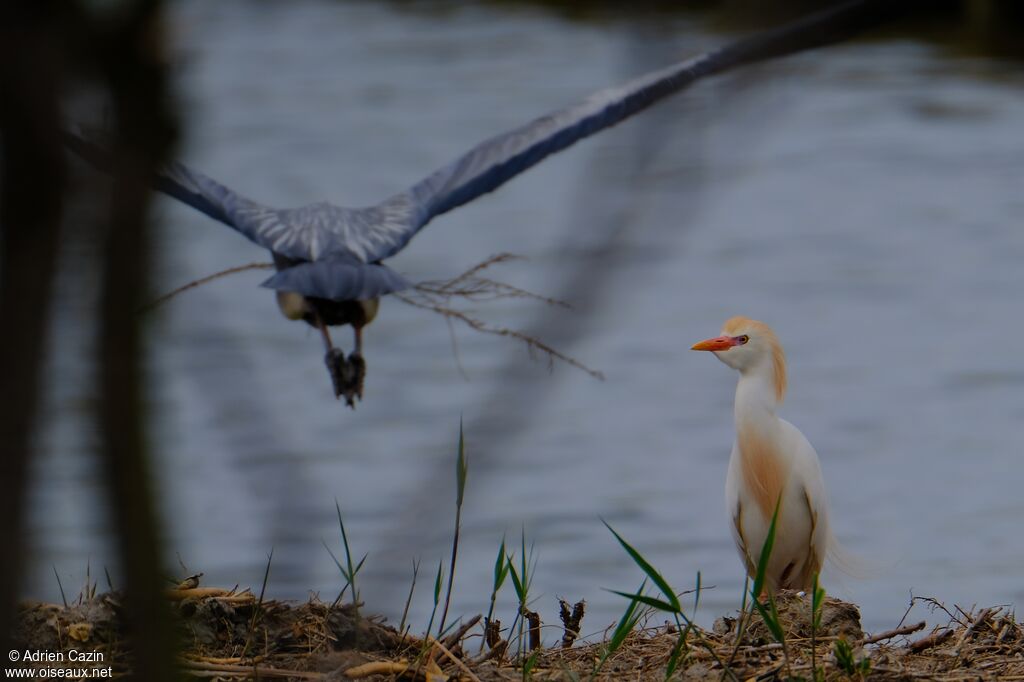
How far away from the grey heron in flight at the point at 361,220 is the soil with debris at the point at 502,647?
1.73 meters

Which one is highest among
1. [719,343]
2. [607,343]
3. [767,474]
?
[607,343]

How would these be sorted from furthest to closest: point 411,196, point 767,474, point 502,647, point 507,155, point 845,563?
1. point 411,196
2. point 507,155
3. point 845,563
4. point 767,474
5. point 502,647

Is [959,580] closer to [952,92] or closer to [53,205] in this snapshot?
[53,205]

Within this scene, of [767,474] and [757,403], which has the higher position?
[757,403]

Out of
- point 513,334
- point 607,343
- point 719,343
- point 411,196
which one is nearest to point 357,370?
point 411,196

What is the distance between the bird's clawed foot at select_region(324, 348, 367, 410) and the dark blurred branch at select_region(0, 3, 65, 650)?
12.3 ft

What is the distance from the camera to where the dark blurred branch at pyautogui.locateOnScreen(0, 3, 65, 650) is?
3.85 ft

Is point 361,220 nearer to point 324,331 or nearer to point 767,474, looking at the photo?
point 324,331

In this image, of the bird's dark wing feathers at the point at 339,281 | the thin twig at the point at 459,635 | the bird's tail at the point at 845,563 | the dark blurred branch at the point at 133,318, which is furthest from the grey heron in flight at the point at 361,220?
the dark blurred branch at the point at 133,318

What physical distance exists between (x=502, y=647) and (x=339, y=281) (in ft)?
6.39

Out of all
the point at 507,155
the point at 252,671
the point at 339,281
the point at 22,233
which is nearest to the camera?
the point at 22,233

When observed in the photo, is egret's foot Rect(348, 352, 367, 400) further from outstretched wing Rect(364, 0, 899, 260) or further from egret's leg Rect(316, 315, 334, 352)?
outstretched wing Rect(364, 0, 899, 260)

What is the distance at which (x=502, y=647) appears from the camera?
328cm

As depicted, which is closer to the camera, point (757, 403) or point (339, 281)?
point (757, 403)
